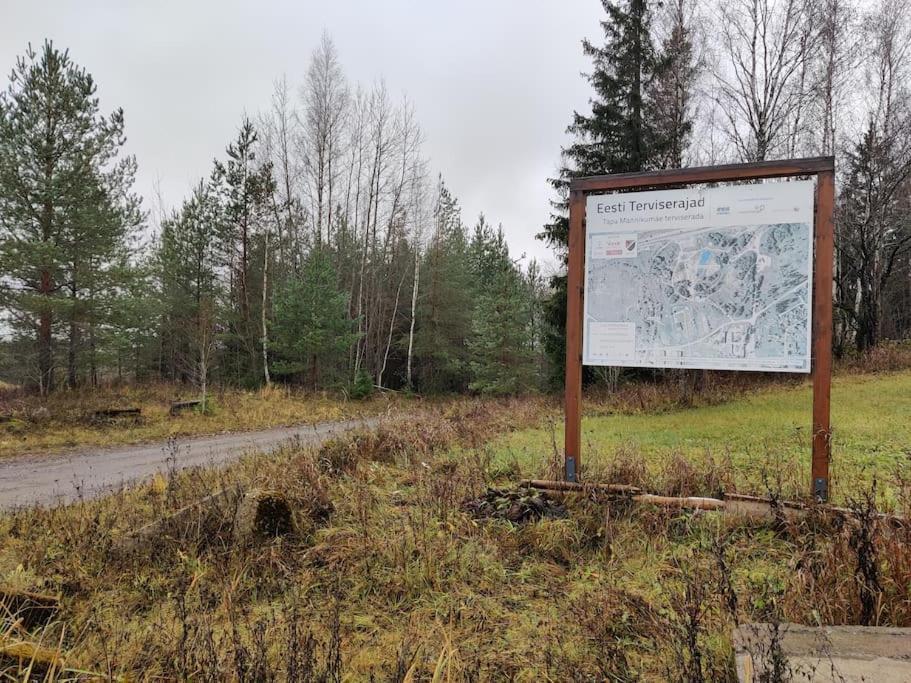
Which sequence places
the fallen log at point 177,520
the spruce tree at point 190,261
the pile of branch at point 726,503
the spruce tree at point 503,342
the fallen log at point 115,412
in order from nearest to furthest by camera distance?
the pile of branch at point 726,503, the fallen log at point 177,520, the fallen log at point 115,412, the spruce tree at point 503,342, the spruce tree at point 190,261

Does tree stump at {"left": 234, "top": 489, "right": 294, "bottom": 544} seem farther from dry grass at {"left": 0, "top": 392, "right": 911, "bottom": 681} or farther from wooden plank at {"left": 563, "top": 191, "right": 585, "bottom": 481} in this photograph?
wooden plank at {"left": 563, "top": 191, "right": 585, "bottom": 481}

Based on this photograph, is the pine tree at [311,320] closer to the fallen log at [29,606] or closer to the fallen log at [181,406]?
the fallen log at [181,406]

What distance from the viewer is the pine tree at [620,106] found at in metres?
16.9

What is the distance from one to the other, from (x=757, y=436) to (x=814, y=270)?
404 cm

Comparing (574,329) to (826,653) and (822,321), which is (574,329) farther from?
(826,653)

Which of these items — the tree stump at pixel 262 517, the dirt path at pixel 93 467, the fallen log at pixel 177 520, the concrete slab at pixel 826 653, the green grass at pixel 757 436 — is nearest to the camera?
the concrete slab at pixel 826 653

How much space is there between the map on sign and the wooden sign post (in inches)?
3.3

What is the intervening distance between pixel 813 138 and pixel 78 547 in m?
25.1

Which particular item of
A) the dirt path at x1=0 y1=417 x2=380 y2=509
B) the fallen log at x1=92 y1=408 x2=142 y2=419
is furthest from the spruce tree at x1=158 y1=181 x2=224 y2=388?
the dirt path at x1=0 y1=417 x2=380 y2=509

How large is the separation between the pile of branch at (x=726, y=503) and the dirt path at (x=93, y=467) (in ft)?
14.5

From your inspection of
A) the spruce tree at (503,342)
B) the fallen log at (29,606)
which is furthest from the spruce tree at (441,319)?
the fallen log at (29,606)

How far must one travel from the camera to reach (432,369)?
28109mm

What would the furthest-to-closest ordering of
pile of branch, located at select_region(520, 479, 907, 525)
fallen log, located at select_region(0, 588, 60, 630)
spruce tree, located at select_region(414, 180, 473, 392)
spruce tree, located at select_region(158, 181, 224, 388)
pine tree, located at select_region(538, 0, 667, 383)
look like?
spruce tree, located at select_region(414, 180, 473, 392), spruce tree, located at select_region(158, 181, 224, 388), pine tree, located at select_region(538, 0, 667, 383), pile of branch, located at select_region(520, 479, 907, 525), fallen log, located at select_region(0, 588, 60, 630)

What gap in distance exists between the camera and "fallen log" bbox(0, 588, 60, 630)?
2820 mm
